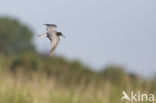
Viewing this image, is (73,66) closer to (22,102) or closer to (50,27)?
(22,102)

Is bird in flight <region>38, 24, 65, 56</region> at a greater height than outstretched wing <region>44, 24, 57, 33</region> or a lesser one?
lesser

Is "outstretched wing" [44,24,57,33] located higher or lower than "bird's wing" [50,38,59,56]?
higher

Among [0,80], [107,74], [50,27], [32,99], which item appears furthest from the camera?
[107,74]

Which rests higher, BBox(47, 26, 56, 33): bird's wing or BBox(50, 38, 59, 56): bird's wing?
BBox(47, 26, 56, 33): bird's wing

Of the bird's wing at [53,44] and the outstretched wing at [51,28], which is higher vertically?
the outstretched wing at [51,28]

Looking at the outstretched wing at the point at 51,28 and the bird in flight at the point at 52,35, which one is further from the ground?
the outstretched wing at the point at 51,28

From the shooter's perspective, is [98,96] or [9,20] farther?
[9,20]

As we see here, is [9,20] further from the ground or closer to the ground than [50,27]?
further from the ground

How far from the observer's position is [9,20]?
2475cm

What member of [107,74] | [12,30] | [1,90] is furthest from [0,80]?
[12,30]

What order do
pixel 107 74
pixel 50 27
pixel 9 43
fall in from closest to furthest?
pixel 50 27 → pixel 107 74 → pixel 9 43

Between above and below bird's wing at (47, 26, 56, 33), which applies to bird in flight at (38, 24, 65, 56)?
below

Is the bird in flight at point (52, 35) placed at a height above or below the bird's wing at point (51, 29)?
below

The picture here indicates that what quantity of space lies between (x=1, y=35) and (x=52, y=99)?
62.3 ft
